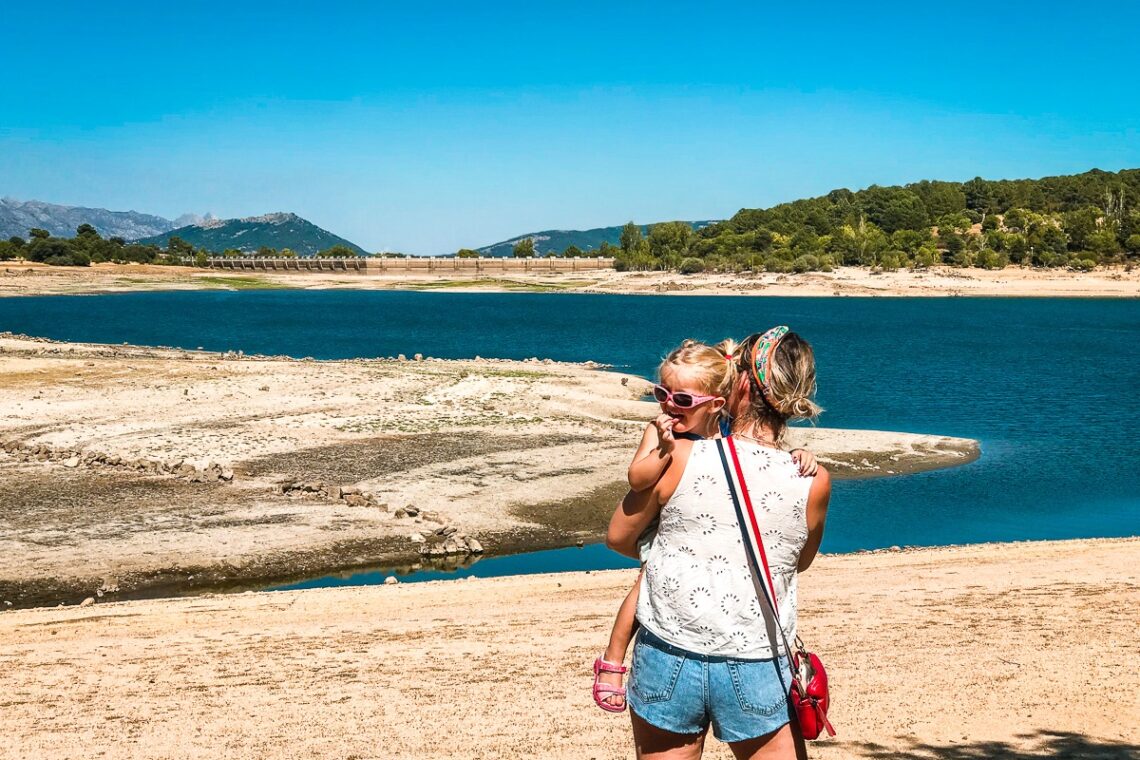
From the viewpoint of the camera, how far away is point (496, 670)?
10289 millimetres

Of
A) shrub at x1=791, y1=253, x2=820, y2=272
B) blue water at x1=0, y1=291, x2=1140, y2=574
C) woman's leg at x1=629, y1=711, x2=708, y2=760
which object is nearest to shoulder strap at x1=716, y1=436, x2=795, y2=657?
woman's leg at x1=629, y1=711, x2=708, y2=760

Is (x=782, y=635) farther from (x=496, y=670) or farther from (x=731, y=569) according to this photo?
(x=496, y=670)

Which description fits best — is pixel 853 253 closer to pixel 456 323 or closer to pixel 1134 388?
pixel 456 323

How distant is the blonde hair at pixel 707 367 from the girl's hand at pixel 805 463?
396 mm

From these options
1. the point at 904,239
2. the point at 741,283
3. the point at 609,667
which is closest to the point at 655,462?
the point at 609,667

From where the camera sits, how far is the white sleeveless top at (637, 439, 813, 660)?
443cm

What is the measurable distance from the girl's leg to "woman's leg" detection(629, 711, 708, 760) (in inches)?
7.3

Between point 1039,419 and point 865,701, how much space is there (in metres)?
31.7

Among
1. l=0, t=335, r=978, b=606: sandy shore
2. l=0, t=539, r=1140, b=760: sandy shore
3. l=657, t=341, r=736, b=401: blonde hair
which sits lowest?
l=0, t=335, r=978, b=606: sandy shore

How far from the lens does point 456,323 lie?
8981 cm

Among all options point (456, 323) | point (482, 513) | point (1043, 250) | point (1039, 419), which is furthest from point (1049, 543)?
point (1043, 250)

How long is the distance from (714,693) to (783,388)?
4.21 feet

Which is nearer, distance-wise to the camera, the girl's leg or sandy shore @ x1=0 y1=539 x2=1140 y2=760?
the girl's leg

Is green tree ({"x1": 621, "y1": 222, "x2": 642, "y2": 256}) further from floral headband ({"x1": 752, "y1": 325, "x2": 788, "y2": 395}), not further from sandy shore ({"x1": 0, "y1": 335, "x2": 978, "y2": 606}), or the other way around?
floral headband ({"x1": 752, "y1": 325, "x2": 788, "y2": 395})
